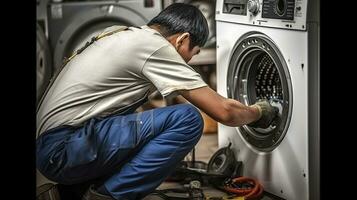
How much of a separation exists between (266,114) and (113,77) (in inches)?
21.0

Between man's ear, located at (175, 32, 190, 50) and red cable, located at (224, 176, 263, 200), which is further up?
man's ear, located at (175, 32, 190, 50)

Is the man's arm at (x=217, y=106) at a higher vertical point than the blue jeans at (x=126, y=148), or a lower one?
higher

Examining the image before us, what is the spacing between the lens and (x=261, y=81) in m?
1.84

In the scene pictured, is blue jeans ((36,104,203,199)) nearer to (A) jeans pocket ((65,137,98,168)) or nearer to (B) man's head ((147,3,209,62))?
(A) jeans pocket ((65,137,98,168))

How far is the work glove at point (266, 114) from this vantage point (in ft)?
5.47

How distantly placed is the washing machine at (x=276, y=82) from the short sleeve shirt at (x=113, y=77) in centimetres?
31

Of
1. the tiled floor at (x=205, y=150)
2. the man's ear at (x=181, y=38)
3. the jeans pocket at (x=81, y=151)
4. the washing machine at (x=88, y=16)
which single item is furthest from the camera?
the washing machine at (x=88, y=16)

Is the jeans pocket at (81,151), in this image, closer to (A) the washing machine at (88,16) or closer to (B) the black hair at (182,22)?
(B) the black hair at (182,22)

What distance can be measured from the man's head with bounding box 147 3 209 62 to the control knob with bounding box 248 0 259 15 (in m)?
0.20

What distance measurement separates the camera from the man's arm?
4.80 feet

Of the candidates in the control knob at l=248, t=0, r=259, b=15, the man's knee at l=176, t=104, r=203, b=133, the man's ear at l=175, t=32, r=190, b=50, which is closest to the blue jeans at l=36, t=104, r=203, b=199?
the man's knee at l=176, t=104, r=203, b=133

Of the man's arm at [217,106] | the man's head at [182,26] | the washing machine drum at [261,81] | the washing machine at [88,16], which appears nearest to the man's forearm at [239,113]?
the man's arm at [217,106]

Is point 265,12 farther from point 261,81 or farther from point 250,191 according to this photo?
point 250,191
